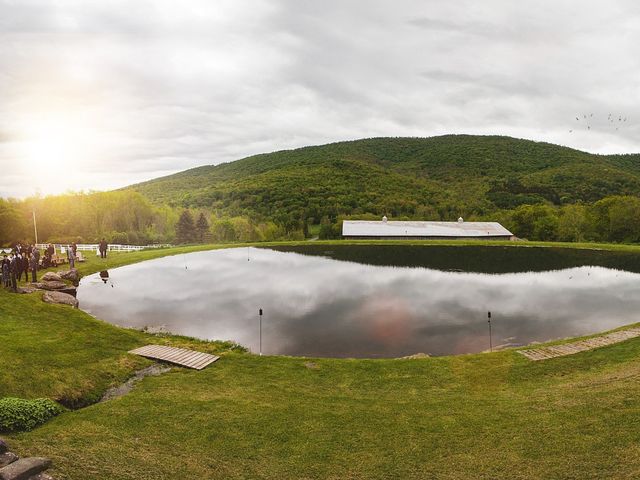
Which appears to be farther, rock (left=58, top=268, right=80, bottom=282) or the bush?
rock (left=58, top=268, right=80, bottom=282)

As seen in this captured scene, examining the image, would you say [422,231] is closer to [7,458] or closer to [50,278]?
[50,278]

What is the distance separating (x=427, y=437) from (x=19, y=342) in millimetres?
14648

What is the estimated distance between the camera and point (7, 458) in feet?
23.5

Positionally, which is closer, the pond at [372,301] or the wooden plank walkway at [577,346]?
the wooden plank walkway at [577,346]

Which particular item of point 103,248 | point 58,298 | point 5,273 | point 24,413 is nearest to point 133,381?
point 24,413

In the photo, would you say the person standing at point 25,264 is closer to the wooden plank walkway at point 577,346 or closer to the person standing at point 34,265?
the person standing at point 34,265

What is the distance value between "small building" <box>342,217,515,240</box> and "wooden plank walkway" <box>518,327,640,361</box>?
5157 centimetres

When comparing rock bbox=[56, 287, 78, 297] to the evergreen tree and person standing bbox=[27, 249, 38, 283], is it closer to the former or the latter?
person standing bbox=[27, 249, 38, 283]

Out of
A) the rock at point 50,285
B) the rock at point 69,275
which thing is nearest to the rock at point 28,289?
the rock at point 50,285

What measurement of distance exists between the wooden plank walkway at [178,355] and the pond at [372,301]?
116 inches

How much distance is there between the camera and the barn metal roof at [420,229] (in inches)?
2813

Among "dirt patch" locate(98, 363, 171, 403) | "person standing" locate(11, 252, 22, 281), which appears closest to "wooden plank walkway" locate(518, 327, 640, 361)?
"dirt patch" locate(98, 363, 171, 403)

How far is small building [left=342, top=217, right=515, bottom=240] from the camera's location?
70.9 meters

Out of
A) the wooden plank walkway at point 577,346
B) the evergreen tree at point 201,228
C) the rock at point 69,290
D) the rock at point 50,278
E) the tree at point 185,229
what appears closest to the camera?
the wooden plank walkway at point 577,346
